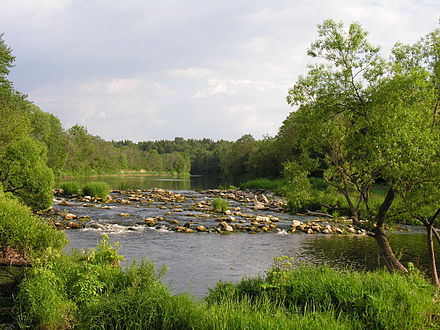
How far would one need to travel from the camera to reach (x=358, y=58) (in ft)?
44.5

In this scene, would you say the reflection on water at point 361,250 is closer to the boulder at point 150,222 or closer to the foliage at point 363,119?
the foliage at point 363,119

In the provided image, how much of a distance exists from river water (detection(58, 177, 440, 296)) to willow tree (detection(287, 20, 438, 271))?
3.34 metres

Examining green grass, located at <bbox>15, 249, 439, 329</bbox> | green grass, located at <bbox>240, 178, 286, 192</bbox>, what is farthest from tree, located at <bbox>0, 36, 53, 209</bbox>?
green grass, located at <bbox>240, 178, 286, 192</bbox>

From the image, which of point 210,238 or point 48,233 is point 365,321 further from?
point 210,238

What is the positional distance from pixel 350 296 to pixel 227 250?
11.2m

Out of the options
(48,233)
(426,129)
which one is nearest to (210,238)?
(48,233)

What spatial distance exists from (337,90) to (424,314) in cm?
823

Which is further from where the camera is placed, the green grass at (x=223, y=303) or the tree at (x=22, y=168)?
the tree at (x=22, y=168)

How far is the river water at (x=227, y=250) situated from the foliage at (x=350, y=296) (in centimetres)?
365

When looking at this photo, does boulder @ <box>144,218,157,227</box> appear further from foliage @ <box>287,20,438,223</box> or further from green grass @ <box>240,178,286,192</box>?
green grass @ <box>240,178,286,192</box>

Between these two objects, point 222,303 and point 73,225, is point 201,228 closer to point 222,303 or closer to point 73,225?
point 73,225

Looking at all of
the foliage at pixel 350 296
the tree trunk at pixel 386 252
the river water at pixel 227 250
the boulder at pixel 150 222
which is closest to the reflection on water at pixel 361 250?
the river water at pixel 227 250

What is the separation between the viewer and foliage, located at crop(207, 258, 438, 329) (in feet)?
26.1

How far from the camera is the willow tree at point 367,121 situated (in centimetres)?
1125
